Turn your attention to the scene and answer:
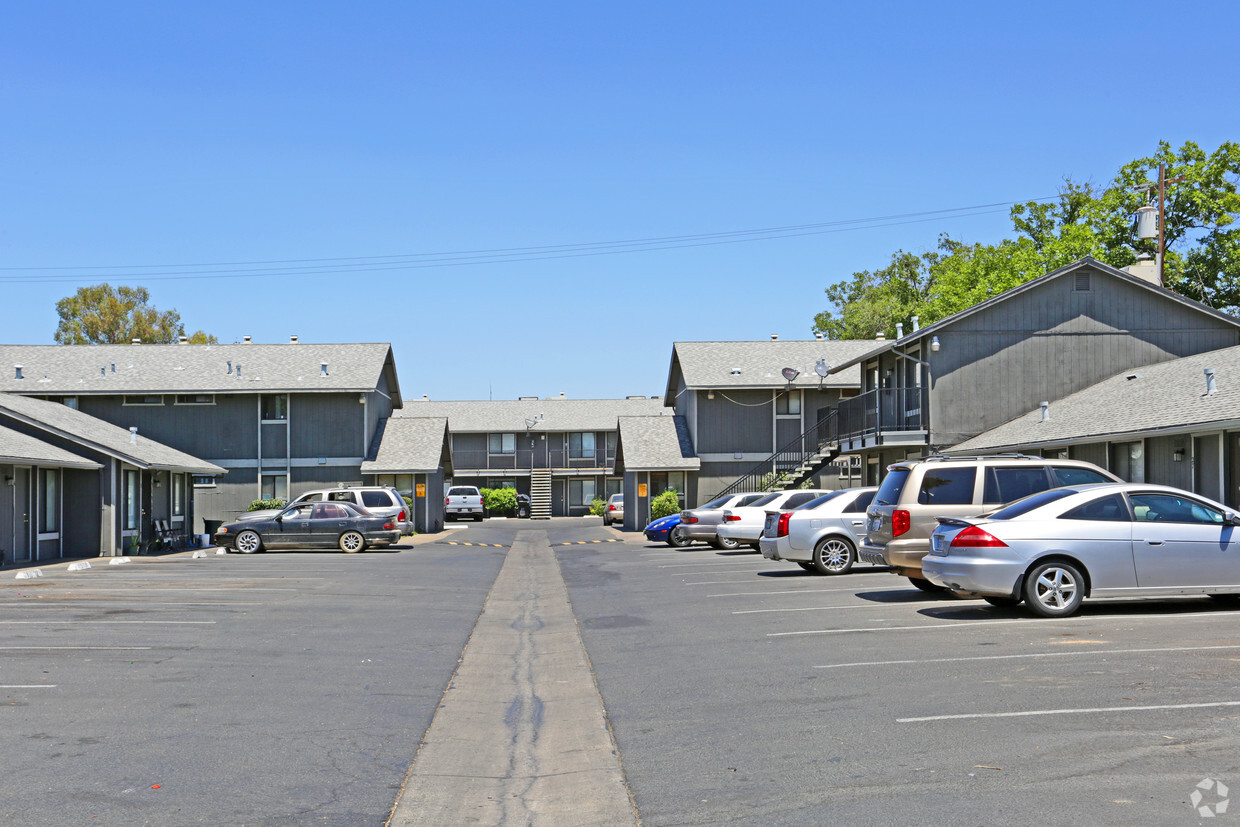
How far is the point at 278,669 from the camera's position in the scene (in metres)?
11.3

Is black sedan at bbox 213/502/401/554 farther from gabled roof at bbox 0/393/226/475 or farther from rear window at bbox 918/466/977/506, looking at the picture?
rear window at bbox 918/466/977/506

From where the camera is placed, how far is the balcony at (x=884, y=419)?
106ft

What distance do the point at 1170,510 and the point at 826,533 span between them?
24.7 feet

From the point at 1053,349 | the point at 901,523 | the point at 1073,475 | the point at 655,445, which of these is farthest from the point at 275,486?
the point at 1073,475

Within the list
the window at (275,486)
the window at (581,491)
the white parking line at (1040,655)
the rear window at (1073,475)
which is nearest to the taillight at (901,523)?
the rear window at (1073,475)

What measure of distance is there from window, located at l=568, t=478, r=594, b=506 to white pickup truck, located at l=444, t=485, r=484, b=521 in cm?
869

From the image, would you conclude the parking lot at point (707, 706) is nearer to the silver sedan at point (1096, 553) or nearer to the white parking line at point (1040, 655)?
the white parking line at point (1040, 655)

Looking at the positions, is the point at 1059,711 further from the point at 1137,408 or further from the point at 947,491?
the point at 1137,408

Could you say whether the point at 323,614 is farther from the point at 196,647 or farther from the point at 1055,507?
the point at 1055,507

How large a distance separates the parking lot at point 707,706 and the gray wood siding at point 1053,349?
1630cm

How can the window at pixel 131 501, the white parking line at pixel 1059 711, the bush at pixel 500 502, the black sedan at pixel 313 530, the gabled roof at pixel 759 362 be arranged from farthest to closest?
the bush at pixel 500 502 < the gabled roof at pixel 759 362 < the window at pixel 131 501 < the black sedan at pixel 313 530 < the white parking line at pixel 1059 711

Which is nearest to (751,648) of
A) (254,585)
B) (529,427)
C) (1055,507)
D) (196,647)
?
(1055,507)

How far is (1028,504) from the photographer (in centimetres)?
1369

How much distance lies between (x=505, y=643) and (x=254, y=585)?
25.8ft
